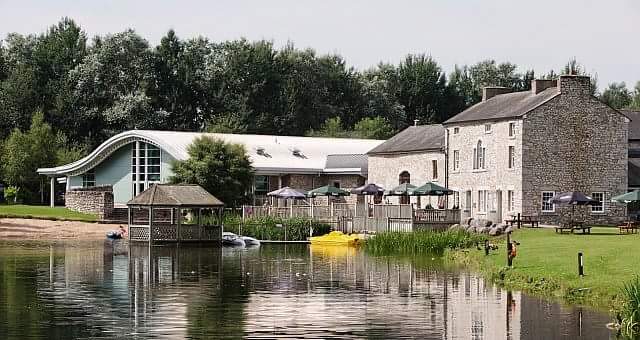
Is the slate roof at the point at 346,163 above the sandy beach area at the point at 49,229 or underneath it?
above

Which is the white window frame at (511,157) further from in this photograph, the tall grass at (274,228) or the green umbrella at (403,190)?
the tall grass at (274,228)

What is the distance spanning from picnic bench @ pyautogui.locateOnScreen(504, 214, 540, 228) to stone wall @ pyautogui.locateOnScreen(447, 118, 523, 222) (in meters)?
0.93

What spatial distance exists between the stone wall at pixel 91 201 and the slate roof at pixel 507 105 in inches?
876

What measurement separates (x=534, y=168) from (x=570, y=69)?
31.5 ft

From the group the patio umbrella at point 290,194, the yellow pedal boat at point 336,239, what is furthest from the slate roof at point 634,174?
the patio umbrella at point 290,194

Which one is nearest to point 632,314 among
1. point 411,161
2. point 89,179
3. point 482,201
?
point 482,201

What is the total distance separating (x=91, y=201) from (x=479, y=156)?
84.4 feet

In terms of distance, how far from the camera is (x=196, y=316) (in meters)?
31.8

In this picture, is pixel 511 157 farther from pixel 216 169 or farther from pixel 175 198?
pixel 175 198

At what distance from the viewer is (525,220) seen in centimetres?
6769

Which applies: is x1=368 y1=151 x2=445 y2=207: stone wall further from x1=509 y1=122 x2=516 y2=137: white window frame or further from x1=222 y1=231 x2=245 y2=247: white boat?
x1=222 y1=231 x2=245 y2=247: white boat

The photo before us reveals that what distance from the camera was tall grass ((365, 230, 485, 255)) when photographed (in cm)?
5776

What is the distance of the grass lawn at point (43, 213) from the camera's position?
77.5m

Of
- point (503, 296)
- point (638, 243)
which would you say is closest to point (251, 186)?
point (638, 243)
